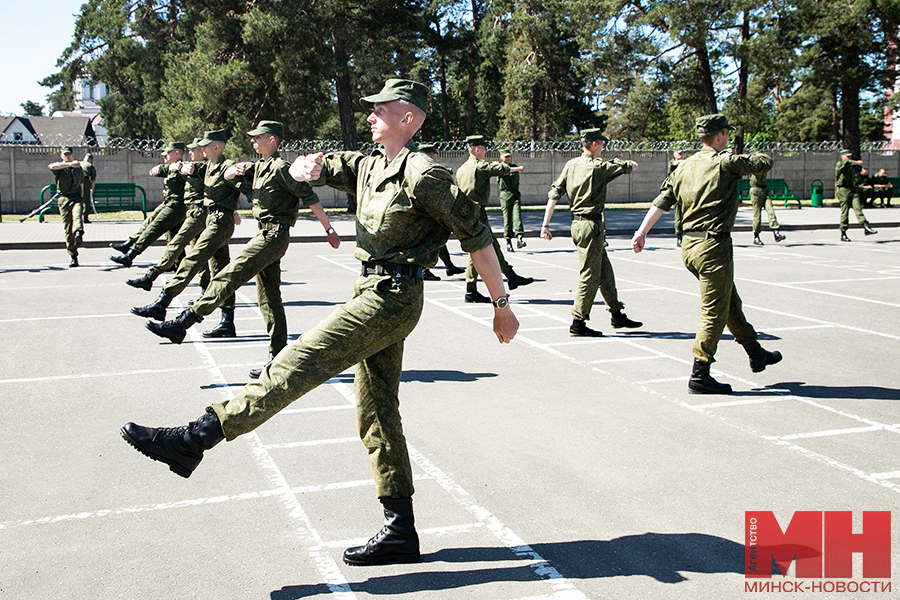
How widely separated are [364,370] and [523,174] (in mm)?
27899

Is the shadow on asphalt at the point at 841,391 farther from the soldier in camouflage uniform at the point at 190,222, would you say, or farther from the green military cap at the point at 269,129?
the soldier in camouflage uniform at the point at 190,222

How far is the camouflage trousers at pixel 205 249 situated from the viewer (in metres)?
8.00

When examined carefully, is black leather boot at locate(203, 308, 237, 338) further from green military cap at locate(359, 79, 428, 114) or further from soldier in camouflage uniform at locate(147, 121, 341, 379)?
green military cap at locate(359, 79, 428, 114)

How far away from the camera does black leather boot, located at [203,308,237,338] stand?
838cm

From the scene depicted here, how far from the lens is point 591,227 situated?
840 centimetres

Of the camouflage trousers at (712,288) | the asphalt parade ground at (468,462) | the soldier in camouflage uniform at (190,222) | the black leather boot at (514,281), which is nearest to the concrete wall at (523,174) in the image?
the black leather boot at (514,281)

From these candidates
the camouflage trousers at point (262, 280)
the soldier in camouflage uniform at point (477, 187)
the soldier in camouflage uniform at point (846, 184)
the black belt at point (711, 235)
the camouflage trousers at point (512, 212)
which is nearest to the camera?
the black belt at point (711, 235)

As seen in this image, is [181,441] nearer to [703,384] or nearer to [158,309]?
[703,384]

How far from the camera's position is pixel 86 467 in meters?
4.72

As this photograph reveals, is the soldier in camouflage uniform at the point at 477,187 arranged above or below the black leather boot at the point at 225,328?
above

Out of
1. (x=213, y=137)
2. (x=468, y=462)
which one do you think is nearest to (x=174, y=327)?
(x=213, y=137)

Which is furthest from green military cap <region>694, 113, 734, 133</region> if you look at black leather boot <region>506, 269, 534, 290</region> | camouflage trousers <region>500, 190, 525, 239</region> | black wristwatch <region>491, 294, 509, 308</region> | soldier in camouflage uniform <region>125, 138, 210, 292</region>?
camouflage trousers <region>500, 190, 525, 239</region>

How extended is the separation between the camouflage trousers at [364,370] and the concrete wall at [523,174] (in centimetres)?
2402

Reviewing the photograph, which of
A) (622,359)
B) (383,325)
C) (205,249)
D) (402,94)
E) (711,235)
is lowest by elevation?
(622,359)
